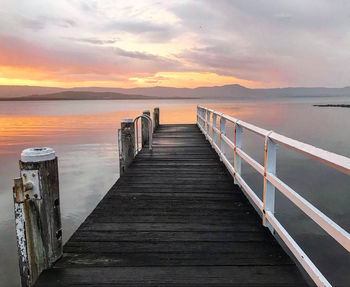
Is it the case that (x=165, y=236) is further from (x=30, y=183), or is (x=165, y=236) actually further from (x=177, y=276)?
(x=30, y=183)

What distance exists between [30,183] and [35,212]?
0.91ft

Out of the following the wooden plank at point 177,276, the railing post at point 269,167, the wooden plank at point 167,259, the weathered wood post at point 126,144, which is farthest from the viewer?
the weathered wood post at point 126,144

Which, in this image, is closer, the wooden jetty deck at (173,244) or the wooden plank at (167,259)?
the wooden jetty deck at (173,244)

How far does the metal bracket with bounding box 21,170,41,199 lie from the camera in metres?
2.53

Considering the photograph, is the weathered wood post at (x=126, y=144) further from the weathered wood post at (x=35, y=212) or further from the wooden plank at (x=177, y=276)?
the wooden plank at (x=177, y=276)

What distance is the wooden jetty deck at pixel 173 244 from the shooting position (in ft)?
8.31

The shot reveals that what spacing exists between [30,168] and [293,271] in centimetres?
254

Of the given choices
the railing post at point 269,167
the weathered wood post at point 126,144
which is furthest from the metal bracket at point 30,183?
the weathered wood post at point 126,144

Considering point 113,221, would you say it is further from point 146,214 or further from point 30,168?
point 30,168

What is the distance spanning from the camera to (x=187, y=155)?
8039 mm

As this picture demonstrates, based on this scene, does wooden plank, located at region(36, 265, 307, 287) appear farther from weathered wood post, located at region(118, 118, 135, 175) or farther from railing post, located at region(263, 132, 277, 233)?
weathered wood post, located at region(118, 118, 135, 175)

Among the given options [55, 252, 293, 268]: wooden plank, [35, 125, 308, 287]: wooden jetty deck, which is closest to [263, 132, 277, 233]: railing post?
[35, 125, 308, 287]: wooden jetty deck

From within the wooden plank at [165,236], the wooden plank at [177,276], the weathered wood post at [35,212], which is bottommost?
the wooden plank at [177,276]

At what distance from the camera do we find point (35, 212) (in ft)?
8.52
